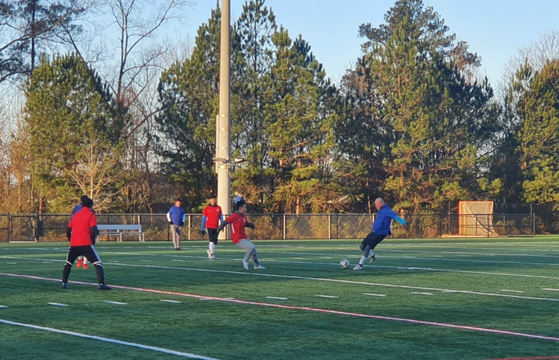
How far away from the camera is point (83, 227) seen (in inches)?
620

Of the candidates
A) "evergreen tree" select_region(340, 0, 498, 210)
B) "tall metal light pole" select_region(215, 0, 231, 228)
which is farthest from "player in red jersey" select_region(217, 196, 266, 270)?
"evergreen tree" select_region(340, 0, 498, 210)

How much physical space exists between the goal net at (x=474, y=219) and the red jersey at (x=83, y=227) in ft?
128

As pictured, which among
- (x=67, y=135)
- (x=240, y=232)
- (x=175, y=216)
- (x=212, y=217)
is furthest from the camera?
(x=67, y=135)

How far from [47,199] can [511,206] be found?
30469 mm

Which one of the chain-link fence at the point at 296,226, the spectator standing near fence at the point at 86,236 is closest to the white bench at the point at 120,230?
the chain-link fence at the point at 296,226

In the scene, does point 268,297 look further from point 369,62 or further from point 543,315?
point 369,62

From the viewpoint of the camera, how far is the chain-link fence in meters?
44.7

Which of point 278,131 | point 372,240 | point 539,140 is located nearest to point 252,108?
point 278,131

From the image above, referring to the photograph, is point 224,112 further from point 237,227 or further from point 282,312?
point 282,312

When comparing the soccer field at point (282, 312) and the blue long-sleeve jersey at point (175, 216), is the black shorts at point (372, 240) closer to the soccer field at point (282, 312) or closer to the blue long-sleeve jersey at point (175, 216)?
the soccer field at point (282, 312)

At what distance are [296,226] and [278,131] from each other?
19.6ft

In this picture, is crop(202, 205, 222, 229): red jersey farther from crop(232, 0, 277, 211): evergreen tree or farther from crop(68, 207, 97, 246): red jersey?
Answer: crop(232, 0, 277, 211): evergreen tree

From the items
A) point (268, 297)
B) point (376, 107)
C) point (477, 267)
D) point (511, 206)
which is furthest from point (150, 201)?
point (268, 297)

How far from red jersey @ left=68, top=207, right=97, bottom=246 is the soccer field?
2.81ft
